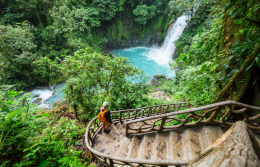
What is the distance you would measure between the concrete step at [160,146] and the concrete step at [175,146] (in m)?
0.11

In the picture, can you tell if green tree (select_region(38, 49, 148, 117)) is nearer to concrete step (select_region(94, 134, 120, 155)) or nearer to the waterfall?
concrete step (select_region(94, 134, 120, 155))

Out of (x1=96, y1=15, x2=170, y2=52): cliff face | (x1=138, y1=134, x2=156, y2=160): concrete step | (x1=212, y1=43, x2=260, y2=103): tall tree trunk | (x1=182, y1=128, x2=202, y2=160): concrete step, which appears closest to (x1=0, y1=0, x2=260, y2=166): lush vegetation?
(x1=212, y1=43, x2=260, y2=103): tall tree trunk

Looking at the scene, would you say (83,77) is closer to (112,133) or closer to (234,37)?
(112,133)

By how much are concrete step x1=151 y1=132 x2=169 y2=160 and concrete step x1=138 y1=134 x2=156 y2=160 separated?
0.10 meters

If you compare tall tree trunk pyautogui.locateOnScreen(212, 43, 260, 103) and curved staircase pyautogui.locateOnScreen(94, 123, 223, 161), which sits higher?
tall tree trunk pyautogui.locateOnScreen(212, 43, 260, 103)

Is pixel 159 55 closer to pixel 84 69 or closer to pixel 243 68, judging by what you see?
pixel 84 69

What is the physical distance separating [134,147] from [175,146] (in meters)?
1.04

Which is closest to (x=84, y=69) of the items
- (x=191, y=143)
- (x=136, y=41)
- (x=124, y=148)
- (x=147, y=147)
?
(x=124, y=148)

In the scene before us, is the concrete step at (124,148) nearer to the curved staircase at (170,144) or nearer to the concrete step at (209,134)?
the curved staircase at (170,144)

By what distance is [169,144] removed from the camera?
2.59m

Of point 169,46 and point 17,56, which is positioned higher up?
point 169,46

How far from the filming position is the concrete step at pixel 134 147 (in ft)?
9.02

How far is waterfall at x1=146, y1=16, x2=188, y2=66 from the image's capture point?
60.8 feet

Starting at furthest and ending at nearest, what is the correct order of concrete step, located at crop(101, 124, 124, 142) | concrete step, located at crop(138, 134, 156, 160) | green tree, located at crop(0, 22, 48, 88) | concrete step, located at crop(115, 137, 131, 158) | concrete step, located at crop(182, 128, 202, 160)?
green tree, located at crop(0, 22, 48, 88), concrete step, located at crop(101, 124, 124, 142), concrete step, located at crop(115, 137, 131, 158), concrete step, located at crop(138, 134, 156, 160), concrete step, located at crop(182, 128, 202, 160)
